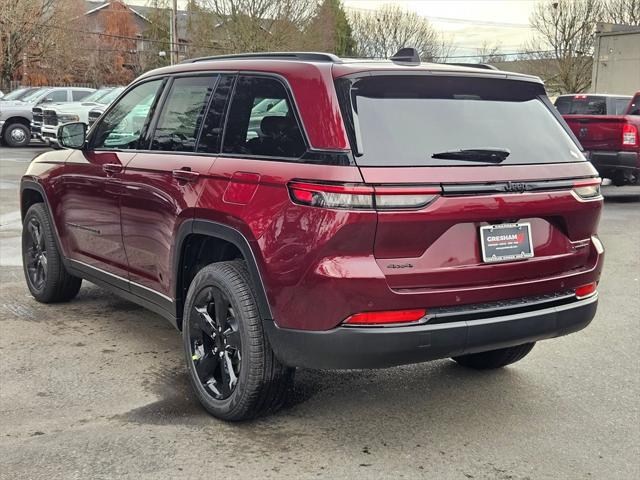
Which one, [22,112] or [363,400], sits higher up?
[22,112]

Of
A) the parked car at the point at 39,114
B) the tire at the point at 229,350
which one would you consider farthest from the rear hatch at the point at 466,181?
the parked car at the point at 39,114

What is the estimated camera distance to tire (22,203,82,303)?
18.6ft

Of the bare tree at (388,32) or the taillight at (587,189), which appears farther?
the bare tree at (388,32)

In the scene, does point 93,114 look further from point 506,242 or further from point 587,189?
point 506,242

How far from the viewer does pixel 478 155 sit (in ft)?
11.3

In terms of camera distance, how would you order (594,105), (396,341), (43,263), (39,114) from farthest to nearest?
(39,114)
(594,105)
(43,263)
(396,341)

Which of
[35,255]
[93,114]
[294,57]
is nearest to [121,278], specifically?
[35,255]

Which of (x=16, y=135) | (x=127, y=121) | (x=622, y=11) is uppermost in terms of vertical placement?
Result: (x=622, y=11)

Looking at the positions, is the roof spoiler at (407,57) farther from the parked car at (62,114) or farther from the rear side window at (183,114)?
the parked car at (62,114)

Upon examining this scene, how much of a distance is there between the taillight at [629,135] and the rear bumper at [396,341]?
9.77 metres

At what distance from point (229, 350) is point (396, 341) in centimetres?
98

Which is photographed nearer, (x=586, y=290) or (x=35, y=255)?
(x=586, y=290)

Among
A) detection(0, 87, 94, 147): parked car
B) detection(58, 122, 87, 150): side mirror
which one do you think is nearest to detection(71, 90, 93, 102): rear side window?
detection(0, 87, 94, 147): parked car

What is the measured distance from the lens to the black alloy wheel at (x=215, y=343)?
3723 millimetres
